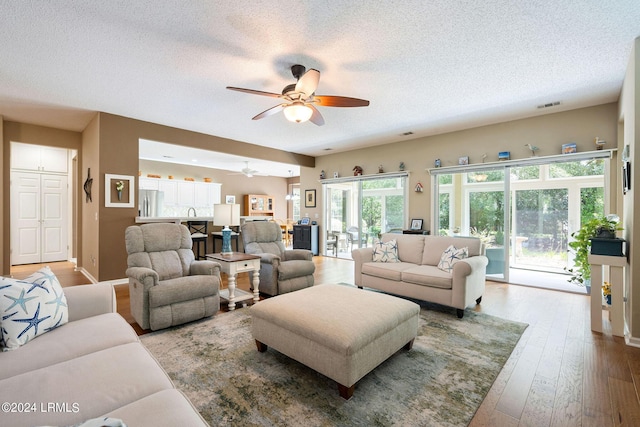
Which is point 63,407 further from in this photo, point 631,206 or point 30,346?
point 631,206

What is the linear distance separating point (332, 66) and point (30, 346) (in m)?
3.14

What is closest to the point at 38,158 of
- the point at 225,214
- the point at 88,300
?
the point at 225,214

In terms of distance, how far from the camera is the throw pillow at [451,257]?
3.53 metres

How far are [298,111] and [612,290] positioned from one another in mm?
3611

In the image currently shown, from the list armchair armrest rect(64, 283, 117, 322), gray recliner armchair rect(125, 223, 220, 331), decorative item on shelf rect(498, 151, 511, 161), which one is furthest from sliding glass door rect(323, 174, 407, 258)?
armchair armrest rect(64, 283, 117, 322)

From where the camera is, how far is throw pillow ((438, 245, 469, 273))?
11.6ft

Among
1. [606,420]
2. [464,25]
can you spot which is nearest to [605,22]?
[464,25]

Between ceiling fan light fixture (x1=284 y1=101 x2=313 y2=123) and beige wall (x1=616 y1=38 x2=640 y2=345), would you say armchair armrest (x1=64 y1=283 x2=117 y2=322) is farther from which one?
beige wall (x1=616 y1=38 x2=640 y2=345)

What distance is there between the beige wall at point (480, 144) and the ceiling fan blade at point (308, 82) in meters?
3.63

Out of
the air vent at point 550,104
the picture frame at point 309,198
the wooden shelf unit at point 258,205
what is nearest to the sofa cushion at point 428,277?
the air vent at point 550,104

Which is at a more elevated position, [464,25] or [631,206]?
[464,25]

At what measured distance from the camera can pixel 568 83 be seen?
11.2ft

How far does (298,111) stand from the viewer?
3.17 meters

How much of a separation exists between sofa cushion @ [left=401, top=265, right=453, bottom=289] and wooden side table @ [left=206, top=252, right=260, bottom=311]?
1867 millimetres
